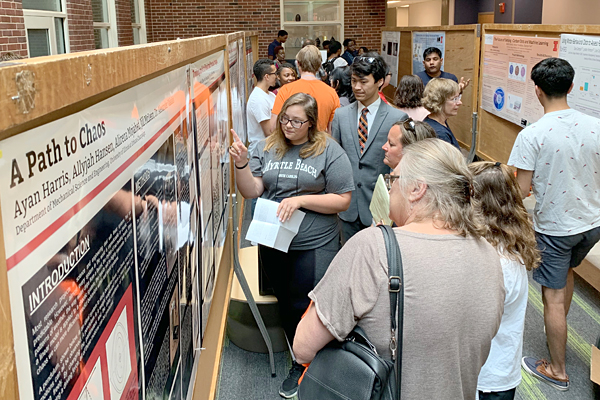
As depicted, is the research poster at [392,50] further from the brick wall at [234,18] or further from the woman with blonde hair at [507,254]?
the woman with blonde hair at [507,254]

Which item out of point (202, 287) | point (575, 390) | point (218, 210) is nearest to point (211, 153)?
point (218, 210)

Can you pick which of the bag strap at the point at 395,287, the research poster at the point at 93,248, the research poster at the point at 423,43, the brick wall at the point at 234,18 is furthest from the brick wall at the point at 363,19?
the research poster at the point at 93,248

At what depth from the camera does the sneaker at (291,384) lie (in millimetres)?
3094

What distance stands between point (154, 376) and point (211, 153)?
126cm

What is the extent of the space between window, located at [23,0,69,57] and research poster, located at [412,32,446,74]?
496cm

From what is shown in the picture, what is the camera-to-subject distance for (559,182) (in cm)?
293

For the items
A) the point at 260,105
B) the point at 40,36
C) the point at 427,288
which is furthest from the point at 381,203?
the point at 40,36

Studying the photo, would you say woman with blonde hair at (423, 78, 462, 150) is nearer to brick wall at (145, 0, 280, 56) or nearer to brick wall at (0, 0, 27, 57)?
brick wall at (0, 0, 27, 57)

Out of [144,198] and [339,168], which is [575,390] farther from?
[144,198]

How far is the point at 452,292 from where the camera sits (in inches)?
55.5

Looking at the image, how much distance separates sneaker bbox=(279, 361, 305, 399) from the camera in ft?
10.2

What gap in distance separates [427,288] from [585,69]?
9.62 ft

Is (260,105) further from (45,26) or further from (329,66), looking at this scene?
(329,66)

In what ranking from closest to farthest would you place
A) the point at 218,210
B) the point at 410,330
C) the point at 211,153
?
the point at 410,330
the point at 211,153
the point at 218,210
